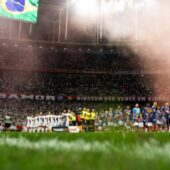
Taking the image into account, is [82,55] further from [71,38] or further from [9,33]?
[9,33]

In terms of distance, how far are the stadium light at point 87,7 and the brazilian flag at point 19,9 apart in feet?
54.0

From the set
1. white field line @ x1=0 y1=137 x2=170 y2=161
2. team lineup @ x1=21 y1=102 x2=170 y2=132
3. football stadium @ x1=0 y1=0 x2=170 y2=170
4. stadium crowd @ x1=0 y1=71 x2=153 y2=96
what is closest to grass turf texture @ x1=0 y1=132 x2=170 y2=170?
white field line @ x1=0 y1=137 x2=170 y2=161

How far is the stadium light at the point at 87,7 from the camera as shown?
4433 cm

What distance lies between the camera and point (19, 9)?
91.2 feet

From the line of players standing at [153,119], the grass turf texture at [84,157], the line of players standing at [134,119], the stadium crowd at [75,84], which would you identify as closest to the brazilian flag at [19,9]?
the line of players standing at [134,119]

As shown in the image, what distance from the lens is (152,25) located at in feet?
150

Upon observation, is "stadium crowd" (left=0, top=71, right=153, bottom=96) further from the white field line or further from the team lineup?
the white field line

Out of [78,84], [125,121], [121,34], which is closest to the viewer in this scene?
[125,121]

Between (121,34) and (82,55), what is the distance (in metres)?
5.84

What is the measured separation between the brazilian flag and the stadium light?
16473mm

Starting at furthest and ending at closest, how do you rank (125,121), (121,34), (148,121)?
(121,34), (125,121), (148,121)

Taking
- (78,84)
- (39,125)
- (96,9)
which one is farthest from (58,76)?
(39,125)

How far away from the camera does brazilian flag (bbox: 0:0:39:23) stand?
27344 millimetres

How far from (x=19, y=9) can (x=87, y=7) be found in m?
19.1
